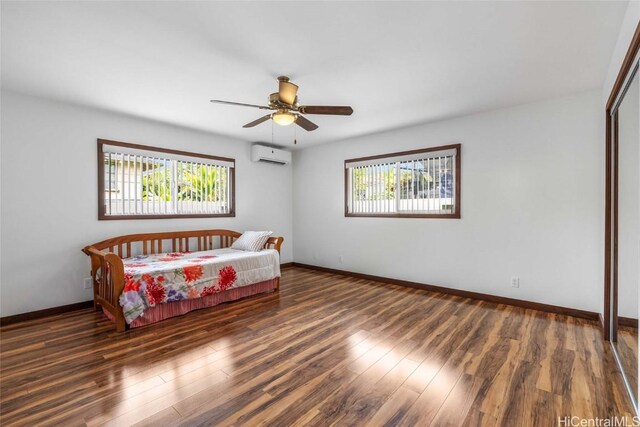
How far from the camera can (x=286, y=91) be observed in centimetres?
265

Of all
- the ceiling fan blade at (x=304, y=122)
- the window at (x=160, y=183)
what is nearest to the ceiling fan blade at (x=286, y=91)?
the ceiling fan blade at (x=304, y=122)

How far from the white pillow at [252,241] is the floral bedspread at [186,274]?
0.53ft

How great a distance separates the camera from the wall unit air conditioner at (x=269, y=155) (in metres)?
5.26

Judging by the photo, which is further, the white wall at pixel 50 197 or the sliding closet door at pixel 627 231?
the white wall at pixel 50 197

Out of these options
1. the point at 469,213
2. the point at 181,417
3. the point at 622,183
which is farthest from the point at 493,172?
the point at 181,417

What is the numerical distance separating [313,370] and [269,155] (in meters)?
4.02

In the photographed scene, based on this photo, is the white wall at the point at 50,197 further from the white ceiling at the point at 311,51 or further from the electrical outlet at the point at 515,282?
the electrical outlet at the point at 515,282

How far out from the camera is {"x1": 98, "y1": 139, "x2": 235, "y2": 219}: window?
12.6 feet

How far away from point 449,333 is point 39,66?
4.44 meters

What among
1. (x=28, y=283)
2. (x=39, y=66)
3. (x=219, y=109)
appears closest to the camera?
(x=39, y=66)

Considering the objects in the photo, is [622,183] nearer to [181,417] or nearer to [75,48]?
[181,417]

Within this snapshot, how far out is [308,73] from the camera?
2711mm

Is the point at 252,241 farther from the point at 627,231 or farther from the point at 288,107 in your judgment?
the point at 627,231

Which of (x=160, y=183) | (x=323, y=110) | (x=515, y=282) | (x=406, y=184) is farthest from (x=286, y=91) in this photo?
(x=515, y=282)
